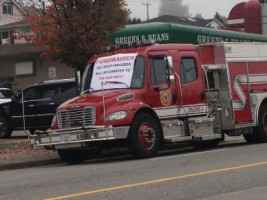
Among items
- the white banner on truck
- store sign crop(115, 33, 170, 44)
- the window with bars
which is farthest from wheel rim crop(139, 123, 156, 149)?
the window with bars

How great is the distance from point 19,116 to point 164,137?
8415mm

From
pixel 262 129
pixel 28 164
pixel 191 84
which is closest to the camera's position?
pixel 28 164

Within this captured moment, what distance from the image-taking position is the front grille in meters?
14.2

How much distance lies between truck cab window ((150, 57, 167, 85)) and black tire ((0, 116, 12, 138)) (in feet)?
29.5

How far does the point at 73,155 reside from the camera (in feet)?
50.9

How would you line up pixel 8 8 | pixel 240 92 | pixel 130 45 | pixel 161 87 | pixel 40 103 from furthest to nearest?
pixel 8 8 → pixel 40 103 → pixel 240 92 → pixel 130 45 → pixel 161 87

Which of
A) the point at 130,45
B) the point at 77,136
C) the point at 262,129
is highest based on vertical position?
the point at 130,45

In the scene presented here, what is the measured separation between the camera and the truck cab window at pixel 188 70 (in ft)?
52.9

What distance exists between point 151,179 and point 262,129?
7976mm

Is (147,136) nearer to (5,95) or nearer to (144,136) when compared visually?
(144,136)

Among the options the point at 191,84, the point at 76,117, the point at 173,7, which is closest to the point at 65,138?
the point at 76,117

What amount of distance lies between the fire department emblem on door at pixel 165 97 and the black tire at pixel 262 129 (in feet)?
12.5

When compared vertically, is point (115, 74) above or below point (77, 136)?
above

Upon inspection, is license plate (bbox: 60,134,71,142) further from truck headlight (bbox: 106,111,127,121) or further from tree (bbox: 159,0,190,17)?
tree (bbox: 159,0,190,17)
